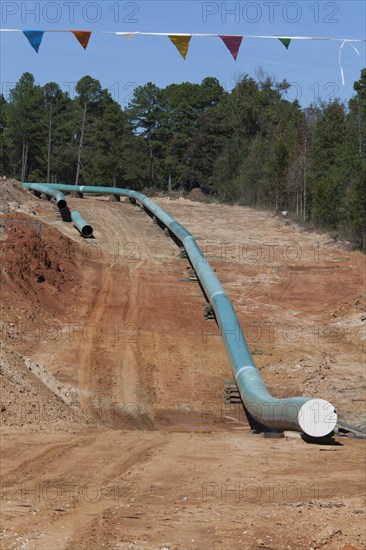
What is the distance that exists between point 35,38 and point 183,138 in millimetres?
71411

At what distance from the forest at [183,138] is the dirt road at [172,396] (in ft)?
53.1

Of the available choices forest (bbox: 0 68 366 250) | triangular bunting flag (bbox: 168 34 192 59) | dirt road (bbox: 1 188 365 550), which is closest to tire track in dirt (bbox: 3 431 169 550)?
dirt road (bbox: 1 188 365 550)

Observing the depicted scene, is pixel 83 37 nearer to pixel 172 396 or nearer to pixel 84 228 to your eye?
pixel 172 396

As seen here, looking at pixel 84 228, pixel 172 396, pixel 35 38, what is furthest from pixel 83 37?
pixel 84 228

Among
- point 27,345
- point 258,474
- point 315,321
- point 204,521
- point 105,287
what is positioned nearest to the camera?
point 204,521

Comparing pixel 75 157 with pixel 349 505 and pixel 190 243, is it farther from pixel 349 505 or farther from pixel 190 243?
pixel 349 505

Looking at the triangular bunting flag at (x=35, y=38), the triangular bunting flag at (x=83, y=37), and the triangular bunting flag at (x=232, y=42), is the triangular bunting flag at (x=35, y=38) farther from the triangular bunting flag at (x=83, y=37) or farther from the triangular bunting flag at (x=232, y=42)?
the triangular bunting flag at (x=232, y=42)

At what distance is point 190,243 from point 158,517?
21728 mm

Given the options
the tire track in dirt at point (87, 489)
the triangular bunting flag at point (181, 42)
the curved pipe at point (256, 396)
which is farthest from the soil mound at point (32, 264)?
the triangular bunting flag at point (181, 42)

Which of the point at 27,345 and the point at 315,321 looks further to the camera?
the point at 315,321

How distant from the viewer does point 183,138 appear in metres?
83.4

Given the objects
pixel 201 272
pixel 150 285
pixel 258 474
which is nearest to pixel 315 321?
pixel 201 272

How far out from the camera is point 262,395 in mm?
17359

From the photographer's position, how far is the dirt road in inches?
402
